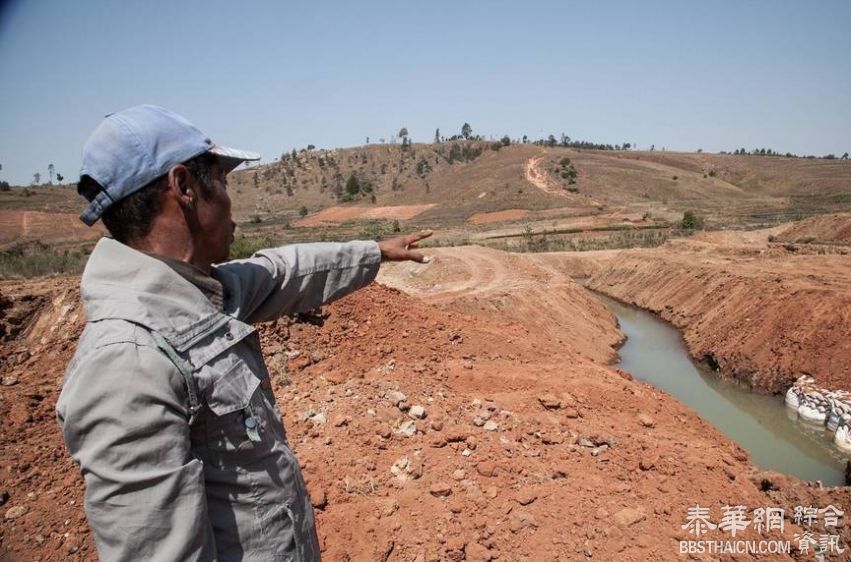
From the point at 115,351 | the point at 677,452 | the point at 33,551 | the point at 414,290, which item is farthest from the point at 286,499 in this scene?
the point at 414,290

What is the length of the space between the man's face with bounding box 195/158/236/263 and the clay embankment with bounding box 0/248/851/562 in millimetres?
3183

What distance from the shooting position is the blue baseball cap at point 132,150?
134 cm

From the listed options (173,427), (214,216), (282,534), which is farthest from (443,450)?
(173,427)

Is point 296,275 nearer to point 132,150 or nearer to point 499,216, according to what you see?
point 132,150

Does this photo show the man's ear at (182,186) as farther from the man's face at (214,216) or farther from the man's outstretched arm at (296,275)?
the man's outstretched arm at (296,275)

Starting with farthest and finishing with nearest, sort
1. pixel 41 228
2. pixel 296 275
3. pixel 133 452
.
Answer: pixel 41 228 < pixel 296 275 < pixel 133 452

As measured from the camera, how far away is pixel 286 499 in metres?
1.59

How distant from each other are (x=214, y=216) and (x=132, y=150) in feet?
0.95

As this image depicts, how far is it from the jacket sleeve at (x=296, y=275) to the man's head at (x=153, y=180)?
318 millimetres

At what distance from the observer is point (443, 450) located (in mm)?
5164

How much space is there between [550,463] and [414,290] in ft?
39.5

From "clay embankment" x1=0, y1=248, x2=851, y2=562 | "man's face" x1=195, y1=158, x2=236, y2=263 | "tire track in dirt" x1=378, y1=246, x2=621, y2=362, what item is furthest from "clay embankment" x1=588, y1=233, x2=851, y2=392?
"man's face" x1=195, y1=158, x2=236, y2=263

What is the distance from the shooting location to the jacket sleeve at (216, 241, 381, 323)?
190 cm

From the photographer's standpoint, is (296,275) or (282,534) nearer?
(282,534)
